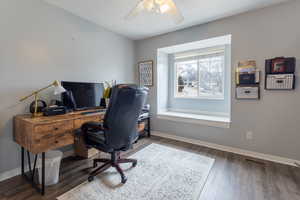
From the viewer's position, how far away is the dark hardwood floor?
151 centimetres

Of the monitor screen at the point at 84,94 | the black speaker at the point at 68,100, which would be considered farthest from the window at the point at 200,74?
Result: the black speaker at the point at 68,100

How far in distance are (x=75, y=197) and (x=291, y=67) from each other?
3144mm

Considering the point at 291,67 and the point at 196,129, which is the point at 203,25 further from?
the point at 196,129

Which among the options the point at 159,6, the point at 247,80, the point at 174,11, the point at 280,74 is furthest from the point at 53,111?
the point at 280,74

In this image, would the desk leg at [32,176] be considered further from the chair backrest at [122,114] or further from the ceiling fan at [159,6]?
the ceiling fan at [159,6]

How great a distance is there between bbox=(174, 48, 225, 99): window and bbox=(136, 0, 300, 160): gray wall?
0.70m

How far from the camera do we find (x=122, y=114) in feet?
5.18

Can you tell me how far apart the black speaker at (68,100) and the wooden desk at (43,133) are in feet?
1.49

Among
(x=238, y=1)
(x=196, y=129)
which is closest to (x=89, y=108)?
(x=196, y=129)

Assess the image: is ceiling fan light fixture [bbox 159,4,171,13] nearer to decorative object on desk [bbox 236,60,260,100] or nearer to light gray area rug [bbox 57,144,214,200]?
decorative object on desk [bbox 236,60,260,100]

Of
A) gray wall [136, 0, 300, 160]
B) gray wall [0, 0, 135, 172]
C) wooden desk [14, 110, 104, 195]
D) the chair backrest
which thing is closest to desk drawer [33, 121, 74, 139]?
wooden desk [14, 110, 104, 195]

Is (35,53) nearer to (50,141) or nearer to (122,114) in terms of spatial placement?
(50,141)

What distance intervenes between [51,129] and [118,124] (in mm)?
703

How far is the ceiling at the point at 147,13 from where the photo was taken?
6.92ft
